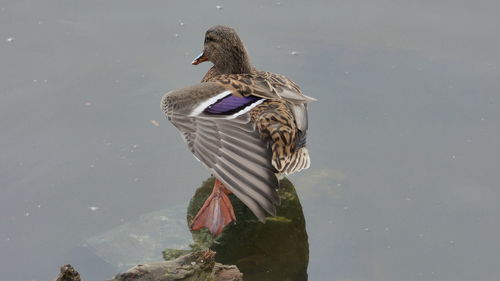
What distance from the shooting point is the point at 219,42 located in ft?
19.4

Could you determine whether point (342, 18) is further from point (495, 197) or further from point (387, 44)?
point (495, 197)

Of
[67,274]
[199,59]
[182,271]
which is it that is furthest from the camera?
[199,59]

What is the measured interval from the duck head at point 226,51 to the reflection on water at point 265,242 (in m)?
1.03

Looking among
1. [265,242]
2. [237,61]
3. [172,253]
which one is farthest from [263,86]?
[172,253]

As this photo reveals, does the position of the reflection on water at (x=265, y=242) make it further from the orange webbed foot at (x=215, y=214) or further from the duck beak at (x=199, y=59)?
the duck beak at (x=199, y=59)

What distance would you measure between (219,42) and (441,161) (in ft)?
5.53

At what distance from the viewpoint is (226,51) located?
5875 millimetres

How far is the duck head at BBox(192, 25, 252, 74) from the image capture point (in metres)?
5.84

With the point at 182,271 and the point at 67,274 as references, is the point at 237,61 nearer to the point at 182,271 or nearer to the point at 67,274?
the point at 182,271

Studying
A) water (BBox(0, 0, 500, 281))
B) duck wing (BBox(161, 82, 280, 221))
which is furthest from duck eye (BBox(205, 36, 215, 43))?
duck wing (BBox(161, 82, 280, 221))

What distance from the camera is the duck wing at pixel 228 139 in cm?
425

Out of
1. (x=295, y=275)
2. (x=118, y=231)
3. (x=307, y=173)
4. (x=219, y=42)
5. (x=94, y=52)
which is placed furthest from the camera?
(x=94, y=52)

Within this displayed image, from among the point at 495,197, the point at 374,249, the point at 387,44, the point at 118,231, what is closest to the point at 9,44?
the point at 118,231

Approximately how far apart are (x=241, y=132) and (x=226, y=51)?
4.07ft
